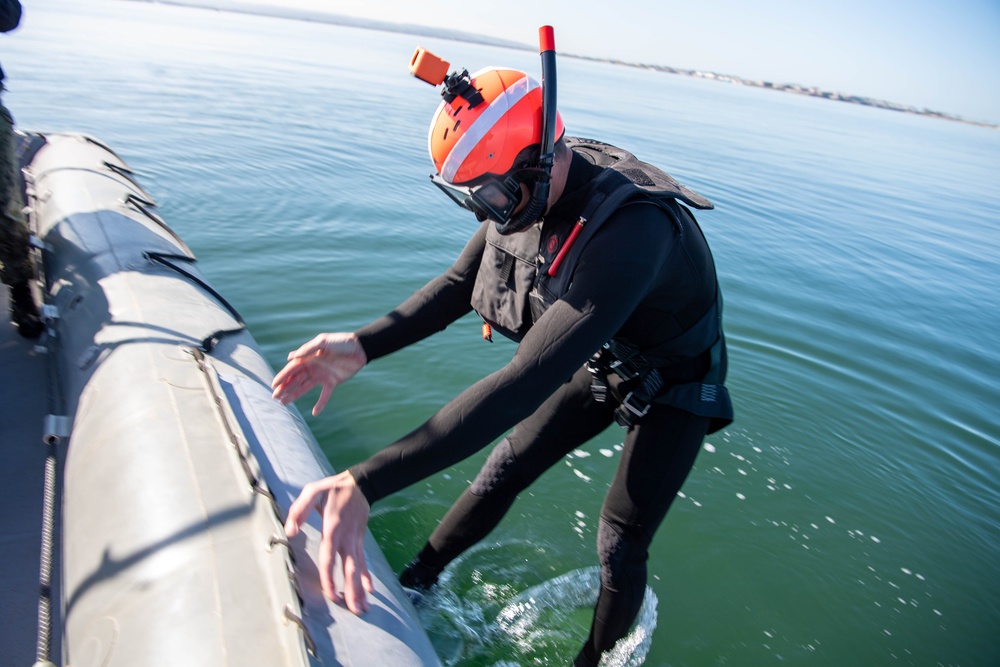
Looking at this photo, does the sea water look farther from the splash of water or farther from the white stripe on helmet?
the white stripe on helmet

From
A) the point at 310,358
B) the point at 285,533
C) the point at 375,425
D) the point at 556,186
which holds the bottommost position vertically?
the point at 375,425

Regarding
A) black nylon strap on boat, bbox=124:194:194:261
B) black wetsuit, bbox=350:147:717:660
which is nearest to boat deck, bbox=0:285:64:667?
black nylon strap on boat, bbox=124:194:194:261

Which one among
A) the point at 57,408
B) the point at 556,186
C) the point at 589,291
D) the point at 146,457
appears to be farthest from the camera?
the point at 57,408

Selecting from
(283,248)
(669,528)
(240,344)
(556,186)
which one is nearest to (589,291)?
(556,186)

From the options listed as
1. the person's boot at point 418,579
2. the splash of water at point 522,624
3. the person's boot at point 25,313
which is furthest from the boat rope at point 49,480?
the splash of water at point 522,624

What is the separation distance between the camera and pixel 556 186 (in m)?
1.82

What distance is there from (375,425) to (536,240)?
7.54ft

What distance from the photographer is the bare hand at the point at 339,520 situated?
141cm

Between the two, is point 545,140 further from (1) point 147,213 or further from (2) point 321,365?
(1) point 147,213

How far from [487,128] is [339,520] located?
1051 millimetres

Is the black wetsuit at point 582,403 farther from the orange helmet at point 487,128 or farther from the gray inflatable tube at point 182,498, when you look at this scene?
the gray inflatable tube at point 182,498

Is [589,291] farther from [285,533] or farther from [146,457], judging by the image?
[146,457]

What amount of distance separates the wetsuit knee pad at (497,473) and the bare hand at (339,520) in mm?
837

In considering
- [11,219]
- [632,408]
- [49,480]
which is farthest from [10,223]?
[632,408]
